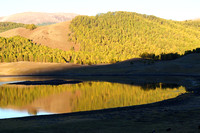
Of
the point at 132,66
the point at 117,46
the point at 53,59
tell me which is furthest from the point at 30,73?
the point at 117,46

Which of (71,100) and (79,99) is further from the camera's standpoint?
(79,99)

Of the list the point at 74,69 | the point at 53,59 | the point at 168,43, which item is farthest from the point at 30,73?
the point at 168,43

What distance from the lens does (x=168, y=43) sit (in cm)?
19312

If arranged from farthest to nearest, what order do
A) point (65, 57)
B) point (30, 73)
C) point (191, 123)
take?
point (65, 57) → point (30, 73) → point (191, 123)

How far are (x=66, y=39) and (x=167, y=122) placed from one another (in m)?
184

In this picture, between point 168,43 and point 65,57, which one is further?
point 168,43

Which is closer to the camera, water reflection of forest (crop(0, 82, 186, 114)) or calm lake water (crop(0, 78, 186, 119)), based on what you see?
calm lake water (crop(0, 78, 186, 119))

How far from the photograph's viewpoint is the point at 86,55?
6265 inches

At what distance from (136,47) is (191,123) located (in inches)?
6686

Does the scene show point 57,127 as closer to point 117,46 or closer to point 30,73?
point 30,73

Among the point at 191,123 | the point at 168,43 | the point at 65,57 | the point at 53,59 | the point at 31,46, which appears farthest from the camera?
the point at 168,43

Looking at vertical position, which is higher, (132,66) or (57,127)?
(57,127)

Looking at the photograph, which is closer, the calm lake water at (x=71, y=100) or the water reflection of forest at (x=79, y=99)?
the calm lake water at (x=71, y=100)

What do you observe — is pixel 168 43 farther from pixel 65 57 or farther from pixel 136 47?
pixel 65 57
